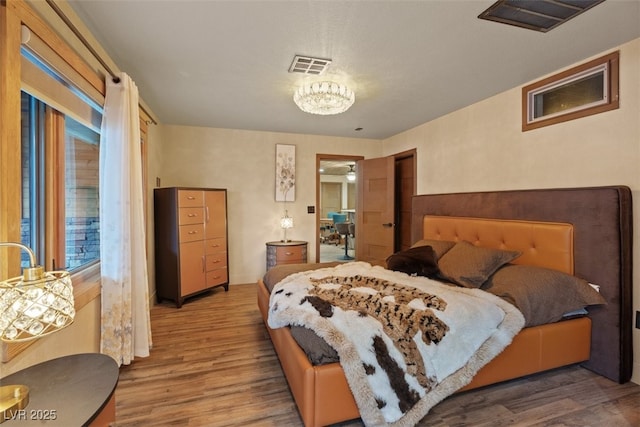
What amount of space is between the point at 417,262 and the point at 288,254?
2014 millimetres

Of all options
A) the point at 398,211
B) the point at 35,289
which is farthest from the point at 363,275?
the point at 398,211

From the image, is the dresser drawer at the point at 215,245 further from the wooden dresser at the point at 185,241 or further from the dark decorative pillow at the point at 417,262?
the dark decorative pillow at the point at 417,262

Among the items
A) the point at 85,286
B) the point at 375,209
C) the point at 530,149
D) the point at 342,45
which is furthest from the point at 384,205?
the point at 85,286

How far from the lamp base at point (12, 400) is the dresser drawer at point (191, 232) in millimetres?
2584

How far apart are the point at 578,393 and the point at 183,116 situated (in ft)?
15.2

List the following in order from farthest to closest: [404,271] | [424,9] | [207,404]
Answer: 1. [404,271]
2. [207,404]
3. [424,9]

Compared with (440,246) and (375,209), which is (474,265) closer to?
(440,246)

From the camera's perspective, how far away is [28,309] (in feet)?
2.82

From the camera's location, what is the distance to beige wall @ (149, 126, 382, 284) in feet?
13.8

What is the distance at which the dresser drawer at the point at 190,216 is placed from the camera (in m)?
3.46

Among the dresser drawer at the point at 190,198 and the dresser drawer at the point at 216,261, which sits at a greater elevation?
Answer: the dresser drawer at the point at 190,198

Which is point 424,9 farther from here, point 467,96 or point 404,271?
point 404,271

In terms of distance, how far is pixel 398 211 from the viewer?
4785 mm

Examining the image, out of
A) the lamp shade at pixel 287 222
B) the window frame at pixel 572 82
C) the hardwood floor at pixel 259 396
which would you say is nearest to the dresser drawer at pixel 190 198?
the lamp shade at pixel 287 222
